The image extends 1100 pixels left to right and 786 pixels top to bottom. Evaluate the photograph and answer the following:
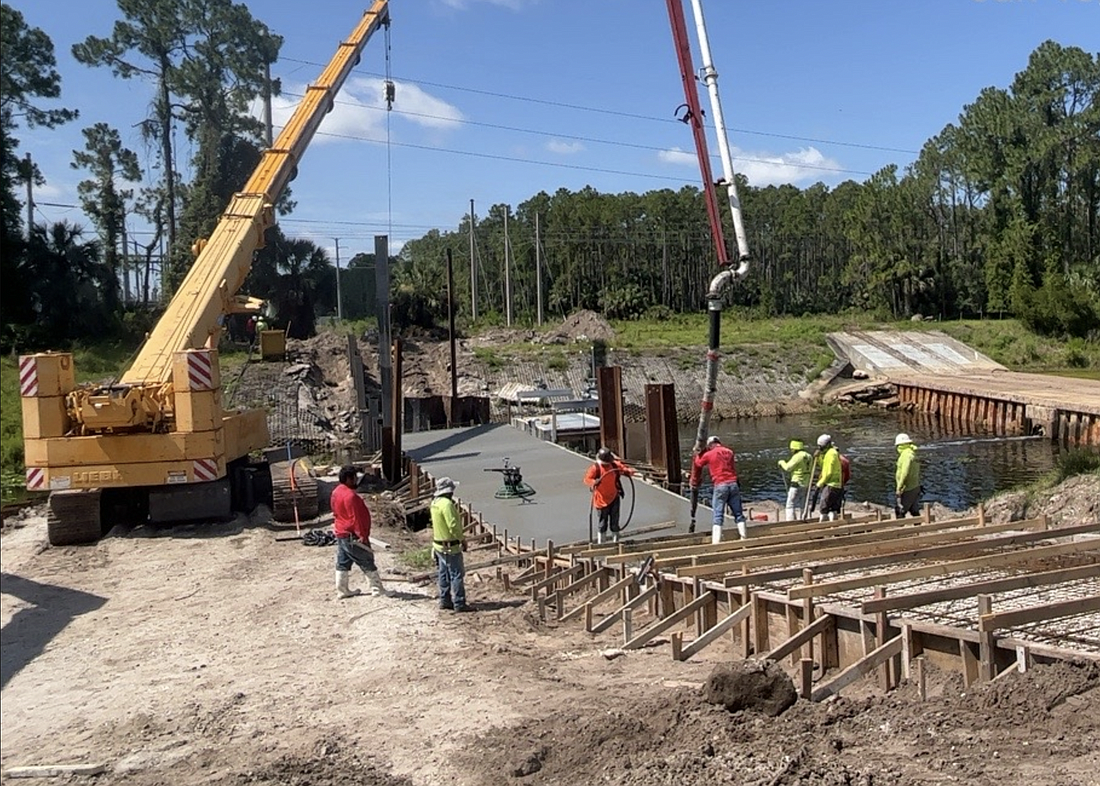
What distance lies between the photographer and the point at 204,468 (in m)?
15.2

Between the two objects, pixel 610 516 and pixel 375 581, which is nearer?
pixel 375 581

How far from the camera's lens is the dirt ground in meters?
5.95

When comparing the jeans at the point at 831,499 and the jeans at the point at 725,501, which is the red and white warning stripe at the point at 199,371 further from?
the jeans at the point at 831,499

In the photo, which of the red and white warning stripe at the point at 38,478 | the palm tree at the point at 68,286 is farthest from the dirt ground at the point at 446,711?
the red and white warning stripe at the point at 38,478

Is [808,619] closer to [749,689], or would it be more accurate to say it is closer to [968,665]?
[968,665]

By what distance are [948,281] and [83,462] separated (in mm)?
66868

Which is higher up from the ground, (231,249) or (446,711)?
(231,249)

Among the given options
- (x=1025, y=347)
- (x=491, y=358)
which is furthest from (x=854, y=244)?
(x=491, y=358)

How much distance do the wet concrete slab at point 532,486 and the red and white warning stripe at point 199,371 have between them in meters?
4.75

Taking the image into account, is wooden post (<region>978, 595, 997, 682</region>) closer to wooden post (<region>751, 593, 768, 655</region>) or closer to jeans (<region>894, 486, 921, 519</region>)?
wooden post (<region>751, 593, 768, 655</region>)

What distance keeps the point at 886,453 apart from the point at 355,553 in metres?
24.8

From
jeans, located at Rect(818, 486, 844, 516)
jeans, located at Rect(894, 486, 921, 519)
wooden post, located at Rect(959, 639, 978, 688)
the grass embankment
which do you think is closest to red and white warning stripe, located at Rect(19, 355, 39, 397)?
wooden post, located at Rect(959, 639, 978, 688)

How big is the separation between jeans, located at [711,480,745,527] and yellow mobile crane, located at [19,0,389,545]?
7.52m

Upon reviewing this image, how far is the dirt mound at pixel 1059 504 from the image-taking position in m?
16.1
